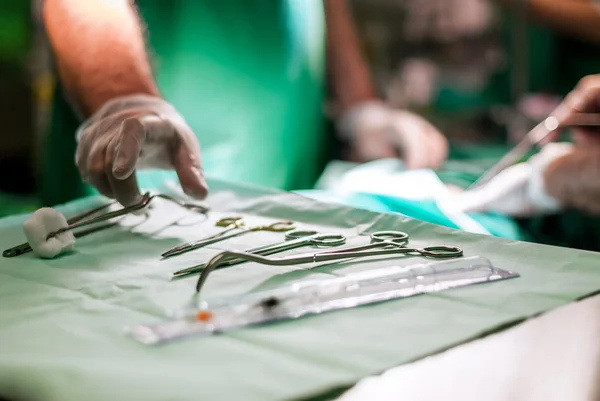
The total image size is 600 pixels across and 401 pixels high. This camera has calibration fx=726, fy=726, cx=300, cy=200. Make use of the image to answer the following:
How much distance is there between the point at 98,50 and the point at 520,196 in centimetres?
79

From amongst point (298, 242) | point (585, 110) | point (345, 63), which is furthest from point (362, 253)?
point (345, 63)

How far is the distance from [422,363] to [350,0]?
1830mm

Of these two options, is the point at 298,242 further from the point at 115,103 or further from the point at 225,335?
the point at 115,103

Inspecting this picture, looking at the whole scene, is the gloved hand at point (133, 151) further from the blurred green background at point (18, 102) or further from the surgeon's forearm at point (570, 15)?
the surgeon's forearm at point (570, 15)

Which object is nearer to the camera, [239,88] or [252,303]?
[252,303]

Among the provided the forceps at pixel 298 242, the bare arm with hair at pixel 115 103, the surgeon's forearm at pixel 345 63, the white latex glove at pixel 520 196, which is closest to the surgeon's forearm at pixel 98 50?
the bare arm with hair at pixel 115 103

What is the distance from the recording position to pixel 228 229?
0.93 meters

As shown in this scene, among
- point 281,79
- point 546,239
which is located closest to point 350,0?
point 281,79

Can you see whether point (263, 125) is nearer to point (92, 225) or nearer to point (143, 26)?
point (143, 26)

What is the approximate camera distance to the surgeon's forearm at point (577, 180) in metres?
1.24

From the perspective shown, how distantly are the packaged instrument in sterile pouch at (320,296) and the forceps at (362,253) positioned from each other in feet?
0.14

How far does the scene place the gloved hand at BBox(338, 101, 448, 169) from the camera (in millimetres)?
1864

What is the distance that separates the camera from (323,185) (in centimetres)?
158

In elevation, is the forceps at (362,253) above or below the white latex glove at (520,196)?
below
